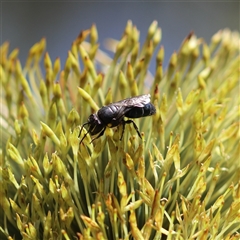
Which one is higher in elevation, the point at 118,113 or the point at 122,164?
the point at 118,113

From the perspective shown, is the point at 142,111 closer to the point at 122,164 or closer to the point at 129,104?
the point at 129,104

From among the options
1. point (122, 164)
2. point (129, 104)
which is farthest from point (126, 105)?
point (122, 164)

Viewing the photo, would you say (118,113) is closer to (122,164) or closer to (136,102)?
(136,102)

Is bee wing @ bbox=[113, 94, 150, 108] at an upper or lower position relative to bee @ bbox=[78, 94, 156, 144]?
upper

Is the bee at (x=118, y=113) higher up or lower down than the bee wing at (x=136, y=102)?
lower down

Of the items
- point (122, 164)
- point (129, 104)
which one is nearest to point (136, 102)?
point (129, 104)
